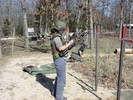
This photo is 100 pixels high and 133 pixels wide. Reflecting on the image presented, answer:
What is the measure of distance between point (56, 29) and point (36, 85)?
2385 mm

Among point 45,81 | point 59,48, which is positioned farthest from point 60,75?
point 45,81

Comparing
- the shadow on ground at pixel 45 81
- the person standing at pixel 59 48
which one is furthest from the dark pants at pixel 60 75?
the shadow on ground at pixel 45 81

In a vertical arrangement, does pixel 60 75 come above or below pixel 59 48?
below

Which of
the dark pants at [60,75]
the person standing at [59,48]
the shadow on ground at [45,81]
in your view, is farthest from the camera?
the shadow on ground at [45,81]

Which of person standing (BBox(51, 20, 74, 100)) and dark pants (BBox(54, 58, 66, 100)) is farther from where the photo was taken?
dark pants (BBox(54, 58, 66, 100))

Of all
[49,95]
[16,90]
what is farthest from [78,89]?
[16,90]

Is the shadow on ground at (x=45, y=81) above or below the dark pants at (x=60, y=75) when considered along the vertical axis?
below

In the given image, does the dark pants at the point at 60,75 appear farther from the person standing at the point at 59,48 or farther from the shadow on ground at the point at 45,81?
the shadow on ground at the point at 45,81

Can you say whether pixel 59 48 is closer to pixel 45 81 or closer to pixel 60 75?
pixel 60 75

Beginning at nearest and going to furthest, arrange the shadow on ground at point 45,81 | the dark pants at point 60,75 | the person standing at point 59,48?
the person standing at point 59,48, the dark pants at point 60,75, the shadow on ground at point 45,81

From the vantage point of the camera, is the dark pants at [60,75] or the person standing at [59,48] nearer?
the person standing at [59,48]

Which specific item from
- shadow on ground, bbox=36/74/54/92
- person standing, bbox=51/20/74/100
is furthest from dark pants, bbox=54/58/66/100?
shadow on ground, bbox=36/74/54/92

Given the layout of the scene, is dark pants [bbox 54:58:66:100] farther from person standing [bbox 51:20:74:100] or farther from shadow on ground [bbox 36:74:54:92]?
shadow on ground [bbox 36:74:54:92]

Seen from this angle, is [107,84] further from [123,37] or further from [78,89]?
[123,37]
